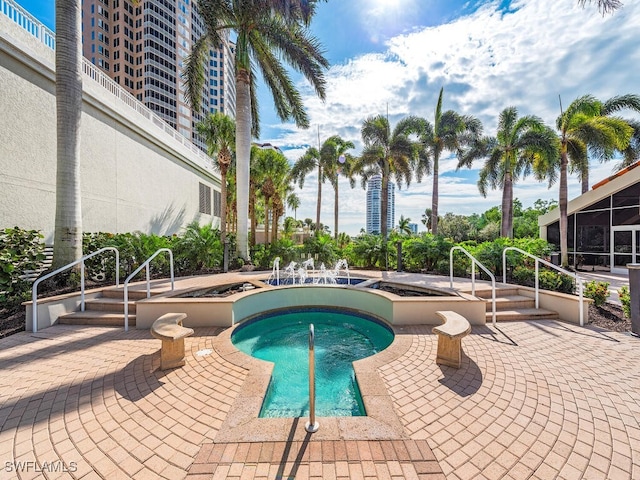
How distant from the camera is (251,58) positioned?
11.1 meters

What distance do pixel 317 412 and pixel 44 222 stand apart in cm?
1124

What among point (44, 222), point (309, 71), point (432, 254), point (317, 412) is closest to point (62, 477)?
point (317, 412)

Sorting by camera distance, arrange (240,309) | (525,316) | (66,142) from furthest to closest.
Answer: (66,142) → (240,309) → (525,316)

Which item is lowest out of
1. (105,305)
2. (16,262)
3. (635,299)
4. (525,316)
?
(525,316)

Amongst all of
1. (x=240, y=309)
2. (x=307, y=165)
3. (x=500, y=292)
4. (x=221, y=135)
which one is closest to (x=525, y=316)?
(x=500, y=292)

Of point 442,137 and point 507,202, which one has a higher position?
point 442,137

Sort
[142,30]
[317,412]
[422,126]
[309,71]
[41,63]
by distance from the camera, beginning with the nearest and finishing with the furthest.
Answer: [317,412] → [41,63] → [309,71] → [422,126] → [142,30]

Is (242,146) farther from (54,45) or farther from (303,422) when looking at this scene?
(303,422)

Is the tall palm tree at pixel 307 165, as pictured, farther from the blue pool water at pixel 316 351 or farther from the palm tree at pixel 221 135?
the blue pool water at pixel 316 351

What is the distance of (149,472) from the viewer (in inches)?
81.9

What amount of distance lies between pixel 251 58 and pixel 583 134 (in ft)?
58.5

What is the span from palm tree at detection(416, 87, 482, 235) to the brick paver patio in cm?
1550

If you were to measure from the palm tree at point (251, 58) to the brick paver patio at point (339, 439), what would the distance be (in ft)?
27.3

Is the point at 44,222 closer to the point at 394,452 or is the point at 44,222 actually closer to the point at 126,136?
the point at 126,136
